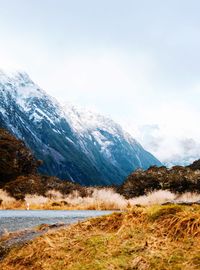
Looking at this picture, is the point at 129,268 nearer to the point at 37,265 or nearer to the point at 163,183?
the point at 37,265

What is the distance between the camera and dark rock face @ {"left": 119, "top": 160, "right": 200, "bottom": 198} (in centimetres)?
3572

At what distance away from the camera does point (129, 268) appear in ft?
18.7

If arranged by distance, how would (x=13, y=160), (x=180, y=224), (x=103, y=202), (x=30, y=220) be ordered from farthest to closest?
1. (x=13, y=160)
2. (x=103, y=202)
3. (x=30, y=220)
4. (x=180, y=224)

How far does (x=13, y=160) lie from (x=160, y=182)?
20.0m

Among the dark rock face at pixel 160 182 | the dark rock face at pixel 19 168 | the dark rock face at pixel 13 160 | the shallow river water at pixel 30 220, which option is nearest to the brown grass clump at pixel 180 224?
the shallow river water at pixel 30 220

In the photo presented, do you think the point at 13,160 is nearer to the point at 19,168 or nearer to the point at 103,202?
the point at 19,168

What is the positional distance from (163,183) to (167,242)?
31063mm

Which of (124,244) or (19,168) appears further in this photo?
(19,168)

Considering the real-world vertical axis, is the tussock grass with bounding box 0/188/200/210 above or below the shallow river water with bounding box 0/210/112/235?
above

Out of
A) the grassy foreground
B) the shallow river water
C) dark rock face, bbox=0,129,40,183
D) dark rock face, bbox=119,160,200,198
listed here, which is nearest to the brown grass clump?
the grassy foreground

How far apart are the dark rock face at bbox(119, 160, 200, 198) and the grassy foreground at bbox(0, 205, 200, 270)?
2790 centimetres

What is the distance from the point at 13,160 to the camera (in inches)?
2067

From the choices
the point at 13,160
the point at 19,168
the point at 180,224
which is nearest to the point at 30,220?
the point at 180,224

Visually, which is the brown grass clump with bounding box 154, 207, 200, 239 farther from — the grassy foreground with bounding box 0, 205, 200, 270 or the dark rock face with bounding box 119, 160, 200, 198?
the dark rock face with bounding box 119, 160, 200, 198
